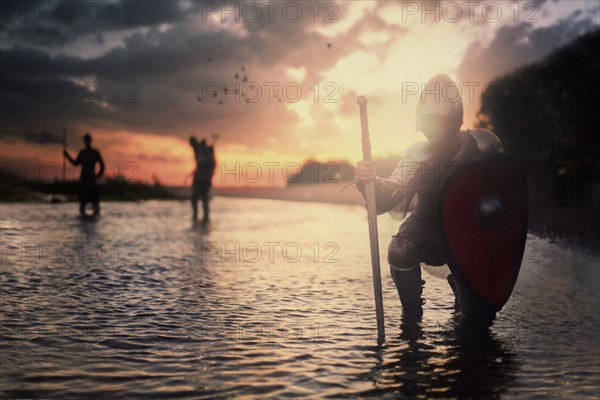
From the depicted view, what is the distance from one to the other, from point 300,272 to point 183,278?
1328 millimetres

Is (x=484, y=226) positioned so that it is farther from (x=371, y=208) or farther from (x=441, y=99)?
(x=441, y=99)

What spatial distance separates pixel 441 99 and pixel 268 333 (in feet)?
6.59

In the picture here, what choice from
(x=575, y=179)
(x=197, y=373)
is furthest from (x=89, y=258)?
(x=575, y=179)

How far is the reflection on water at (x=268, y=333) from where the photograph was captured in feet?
10.6

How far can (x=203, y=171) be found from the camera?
16094 mm

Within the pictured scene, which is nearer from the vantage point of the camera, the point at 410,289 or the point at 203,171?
the point at 410,289

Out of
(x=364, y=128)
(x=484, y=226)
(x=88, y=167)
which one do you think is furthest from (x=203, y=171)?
(x=484, y=226)

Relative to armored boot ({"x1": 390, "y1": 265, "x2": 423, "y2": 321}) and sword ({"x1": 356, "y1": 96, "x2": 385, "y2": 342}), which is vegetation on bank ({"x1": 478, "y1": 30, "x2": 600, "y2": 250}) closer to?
armored boot ({"x1": 390, "y1": 265, "x2": 423, "y2": 321})

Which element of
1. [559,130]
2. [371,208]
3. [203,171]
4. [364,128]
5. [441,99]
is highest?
[559,130]

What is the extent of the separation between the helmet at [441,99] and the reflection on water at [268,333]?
1.47 meters

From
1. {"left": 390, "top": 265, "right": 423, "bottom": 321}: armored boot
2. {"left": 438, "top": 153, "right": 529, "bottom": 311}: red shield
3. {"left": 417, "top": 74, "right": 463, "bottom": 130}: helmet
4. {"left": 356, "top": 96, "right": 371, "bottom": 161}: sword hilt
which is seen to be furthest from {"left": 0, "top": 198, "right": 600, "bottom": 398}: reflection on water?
{"left": 417, "top": 74, "right": 463, "bottom": 130}: helmet

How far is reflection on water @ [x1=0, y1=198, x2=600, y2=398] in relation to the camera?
3.24m

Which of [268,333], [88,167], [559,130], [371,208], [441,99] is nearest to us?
[268,333]

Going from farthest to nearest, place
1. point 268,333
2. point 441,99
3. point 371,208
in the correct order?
point 441,99, point 371,208, point 268,333
